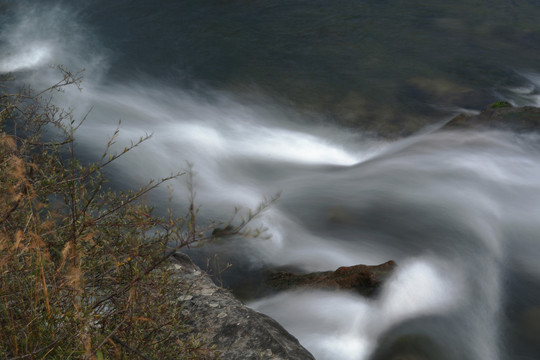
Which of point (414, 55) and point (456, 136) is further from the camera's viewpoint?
point (414, 55)

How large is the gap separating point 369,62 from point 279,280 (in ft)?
19.4

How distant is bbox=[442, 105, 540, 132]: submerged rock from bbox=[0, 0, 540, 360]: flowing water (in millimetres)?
198

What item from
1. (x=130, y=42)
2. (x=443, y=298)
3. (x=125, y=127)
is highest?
(x=130, y=42)

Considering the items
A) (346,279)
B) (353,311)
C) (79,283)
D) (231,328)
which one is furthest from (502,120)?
(79,283)

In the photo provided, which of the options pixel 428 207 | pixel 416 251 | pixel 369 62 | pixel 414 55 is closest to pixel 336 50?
pixel 369 62

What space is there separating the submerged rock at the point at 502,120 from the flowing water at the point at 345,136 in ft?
0.65

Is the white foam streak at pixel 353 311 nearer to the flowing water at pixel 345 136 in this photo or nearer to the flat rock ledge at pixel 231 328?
the flowing water at pixel 345 136

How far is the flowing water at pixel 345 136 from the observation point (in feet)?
15.5

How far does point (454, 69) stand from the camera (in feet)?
31.7

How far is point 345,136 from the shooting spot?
8055mm

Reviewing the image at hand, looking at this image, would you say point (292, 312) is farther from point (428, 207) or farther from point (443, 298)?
point (428, 207)

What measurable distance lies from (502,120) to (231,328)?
617 centimetres

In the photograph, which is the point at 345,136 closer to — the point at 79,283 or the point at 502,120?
the point at 502,120

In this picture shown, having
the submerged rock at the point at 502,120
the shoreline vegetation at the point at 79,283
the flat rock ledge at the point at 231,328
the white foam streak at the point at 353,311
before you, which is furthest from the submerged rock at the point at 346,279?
the submerged rock at the point at 502,120
